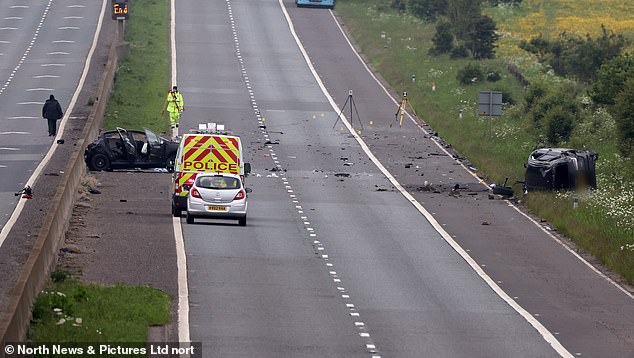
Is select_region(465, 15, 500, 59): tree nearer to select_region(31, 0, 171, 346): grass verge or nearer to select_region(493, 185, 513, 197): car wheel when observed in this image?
select_region(493, 185, 513, 197): car wheel

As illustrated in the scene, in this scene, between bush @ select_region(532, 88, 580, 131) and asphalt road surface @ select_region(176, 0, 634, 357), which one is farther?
bush @ select_region(532, 88, 580, 131)

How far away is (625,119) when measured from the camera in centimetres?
5328

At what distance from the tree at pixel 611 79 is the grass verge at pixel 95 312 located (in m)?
33.8

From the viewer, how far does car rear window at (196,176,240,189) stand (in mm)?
39906

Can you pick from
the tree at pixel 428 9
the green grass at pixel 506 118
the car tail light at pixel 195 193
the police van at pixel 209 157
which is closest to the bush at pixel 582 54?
the green grass at pixel 506 118

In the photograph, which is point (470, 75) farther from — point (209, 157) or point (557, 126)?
point (209, 157)

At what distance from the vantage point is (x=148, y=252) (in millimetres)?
35469

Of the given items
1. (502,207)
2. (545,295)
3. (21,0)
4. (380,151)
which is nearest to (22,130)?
(380,151)

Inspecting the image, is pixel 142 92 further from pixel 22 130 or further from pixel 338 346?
pixel 338 346

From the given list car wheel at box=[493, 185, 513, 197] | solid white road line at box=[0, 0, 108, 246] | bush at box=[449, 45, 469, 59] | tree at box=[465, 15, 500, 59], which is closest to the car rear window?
solid white road line at box=[0, 0, 108, 246]

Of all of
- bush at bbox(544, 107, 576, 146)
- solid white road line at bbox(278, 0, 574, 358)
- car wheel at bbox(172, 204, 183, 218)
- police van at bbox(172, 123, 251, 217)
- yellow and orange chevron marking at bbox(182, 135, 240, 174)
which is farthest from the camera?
bush at bbox(544, 107, 576, 146)

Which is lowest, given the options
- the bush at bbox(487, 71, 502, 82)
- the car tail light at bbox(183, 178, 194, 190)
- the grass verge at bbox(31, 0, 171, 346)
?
the bush at bbox(487, 71, 502, 82)

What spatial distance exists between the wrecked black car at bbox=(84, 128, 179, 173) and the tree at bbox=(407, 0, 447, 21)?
50.4 m

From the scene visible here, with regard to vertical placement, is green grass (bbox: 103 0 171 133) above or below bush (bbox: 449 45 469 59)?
above
